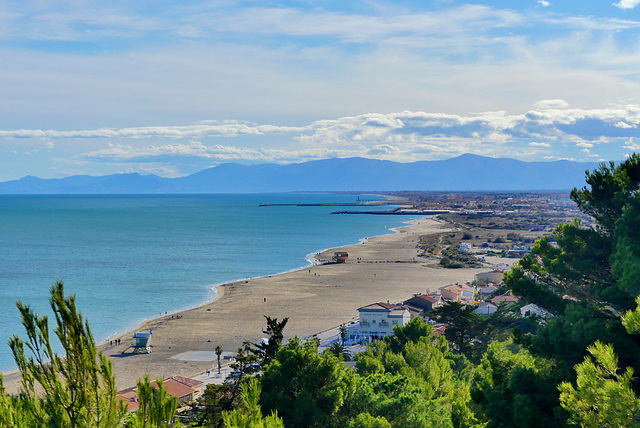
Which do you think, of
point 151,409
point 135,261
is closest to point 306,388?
point 151,409

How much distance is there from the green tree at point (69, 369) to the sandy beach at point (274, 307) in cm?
2406

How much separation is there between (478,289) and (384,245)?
164 ft

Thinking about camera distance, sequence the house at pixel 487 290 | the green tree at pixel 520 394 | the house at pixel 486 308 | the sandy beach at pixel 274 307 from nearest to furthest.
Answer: the green tree at pixel 520 394 < the sandy beach at pixel 274 307 < the house at pixel 486 308 < the house at pixel 487 290

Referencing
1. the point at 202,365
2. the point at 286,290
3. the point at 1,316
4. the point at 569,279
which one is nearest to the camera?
the point at 569,279

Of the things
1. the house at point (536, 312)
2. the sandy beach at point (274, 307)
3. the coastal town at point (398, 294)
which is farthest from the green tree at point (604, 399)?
the sandy beach at point (274, 307)

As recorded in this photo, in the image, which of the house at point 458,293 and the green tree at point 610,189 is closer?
the green tree at point 610,189

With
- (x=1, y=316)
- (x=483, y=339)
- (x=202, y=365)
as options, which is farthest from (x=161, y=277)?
(x=483, y=339)

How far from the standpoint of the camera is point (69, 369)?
6867 mm

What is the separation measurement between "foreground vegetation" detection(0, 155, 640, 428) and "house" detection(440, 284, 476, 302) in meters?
31.5

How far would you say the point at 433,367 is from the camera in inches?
749

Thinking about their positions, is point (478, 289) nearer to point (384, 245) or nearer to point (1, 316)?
point (1, 316)

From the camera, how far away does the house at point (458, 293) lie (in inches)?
1869

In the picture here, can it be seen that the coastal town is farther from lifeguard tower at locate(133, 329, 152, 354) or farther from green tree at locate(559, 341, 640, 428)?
green tree at locate(559, 341, 640, 428)

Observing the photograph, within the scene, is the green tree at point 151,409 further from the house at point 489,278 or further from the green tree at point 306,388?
the house at point 489,278
